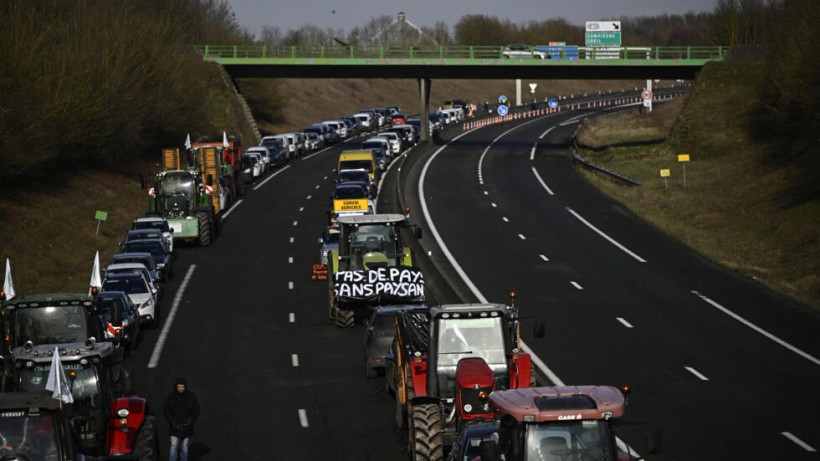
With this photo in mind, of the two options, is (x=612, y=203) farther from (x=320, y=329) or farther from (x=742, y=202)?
(x=320, y=329)

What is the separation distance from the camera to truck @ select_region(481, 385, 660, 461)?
12.7m

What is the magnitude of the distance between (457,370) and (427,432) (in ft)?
3.47

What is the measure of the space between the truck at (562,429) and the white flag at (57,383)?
5153 mm

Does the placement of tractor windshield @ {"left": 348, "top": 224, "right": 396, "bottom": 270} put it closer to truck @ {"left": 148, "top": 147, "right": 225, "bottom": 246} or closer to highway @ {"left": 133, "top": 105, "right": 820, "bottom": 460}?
highway @ {"left": 133, "top": 105, "right": 820, "bottom": 460}

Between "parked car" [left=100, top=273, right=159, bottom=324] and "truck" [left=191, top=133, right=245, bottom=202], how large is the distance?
21.3 metres

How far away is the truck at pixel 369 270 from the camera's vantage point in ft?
100

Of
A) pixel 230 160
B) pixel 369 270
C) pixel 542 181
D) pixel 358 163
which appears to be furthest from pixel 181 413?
pixel 542 181

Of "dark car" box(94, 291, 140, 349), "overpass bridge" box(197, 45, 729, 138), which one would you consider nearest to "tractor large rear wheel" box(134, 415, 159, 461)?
"dark car" box(94, 291, 140, 349)

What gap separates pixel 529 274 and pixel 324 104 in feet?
337

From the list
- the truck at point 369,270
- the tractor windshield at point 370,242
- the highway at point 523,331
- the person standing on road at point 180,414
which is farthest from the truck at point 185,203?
the person standing on road at point 180,414

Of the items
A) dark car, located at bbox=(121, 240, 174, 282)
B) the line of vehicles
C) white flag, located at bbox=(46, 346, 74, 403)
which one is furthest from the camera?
dark car, located at bbox=(121, 240, 174, 282)

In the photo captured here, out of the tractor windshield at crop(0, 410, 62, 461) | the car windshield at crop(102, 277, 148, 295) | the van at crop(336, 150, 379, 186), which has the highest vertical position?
the tractor windshield at crop(0, 410, 62, 461)

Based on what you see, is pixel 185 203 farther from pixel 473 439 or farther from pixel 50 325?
pixel 473 439

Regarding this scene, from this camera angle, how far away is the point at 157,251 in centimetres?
4209
